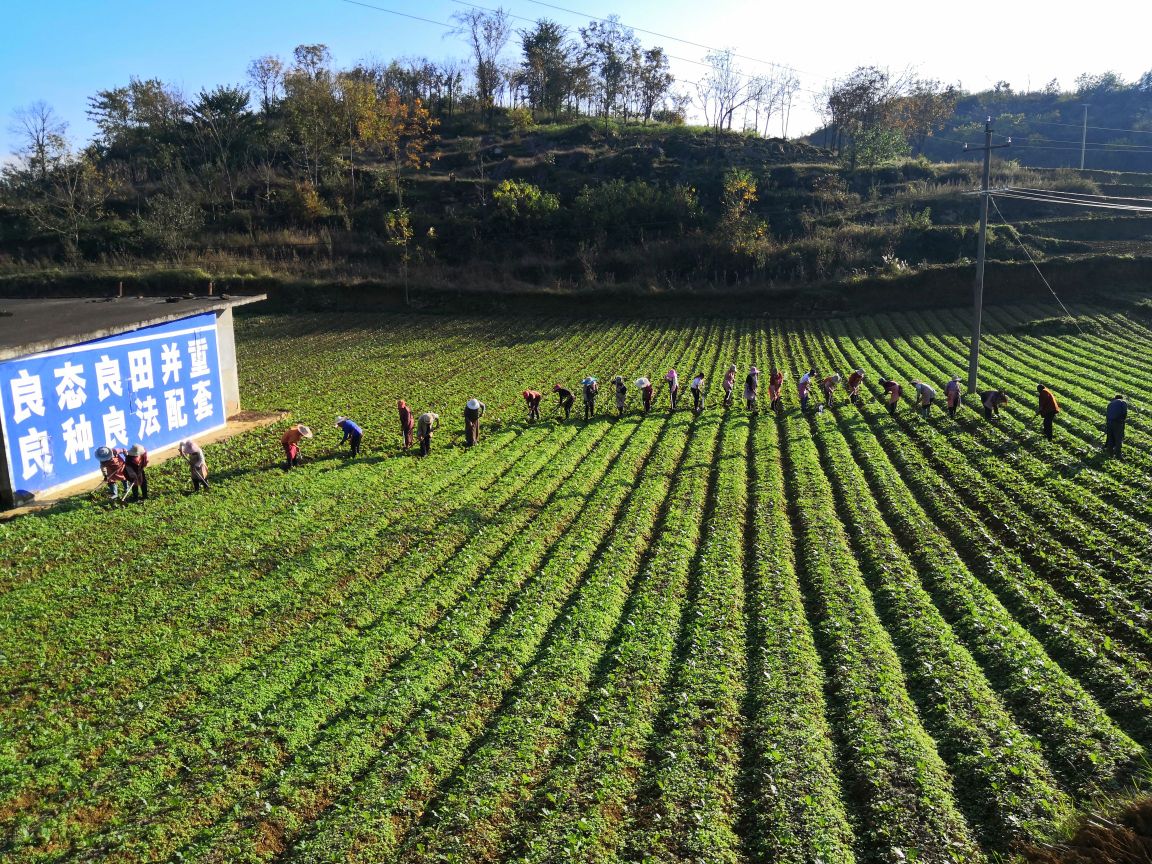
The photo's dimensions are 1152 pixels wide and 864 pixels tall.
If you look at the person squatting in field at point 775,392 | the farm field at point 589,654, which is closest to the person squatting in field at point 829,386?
the person squatting in field at point 775,392

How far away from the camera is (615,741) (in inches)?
381

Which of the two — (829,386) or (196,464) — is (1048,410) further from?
(196,464)

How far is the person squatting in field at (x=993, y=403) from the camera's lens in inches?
976

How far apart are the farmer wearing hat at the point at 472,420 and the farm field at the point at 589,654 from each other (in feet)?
3.45

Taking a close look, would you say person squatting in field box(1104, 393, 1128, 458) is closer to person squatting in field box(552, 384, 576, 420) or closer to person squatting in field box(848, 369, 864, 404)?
person squatting in field box(848, 369, 864, 404)

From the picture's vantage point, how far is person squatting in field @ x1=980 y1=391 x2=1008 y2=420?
2478 cm

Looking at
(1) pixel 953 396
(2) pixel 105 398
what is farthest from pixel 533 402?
(1) pixel 953 396

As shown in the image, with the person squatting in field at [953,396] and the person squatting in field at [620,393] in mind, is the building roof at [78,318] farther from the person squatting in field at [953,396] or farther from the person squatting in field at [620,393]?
the person squatting in field at [953,396]

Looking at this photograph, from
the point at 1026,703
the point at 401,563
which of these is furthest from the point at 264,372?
the point at 1026,703

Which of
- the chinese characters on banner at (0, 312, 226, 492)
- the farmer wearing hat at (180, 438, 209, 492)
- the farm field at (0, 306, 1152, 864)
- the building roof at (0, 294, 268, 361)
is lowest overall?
the farm field at (0, 306, 1152, 864)

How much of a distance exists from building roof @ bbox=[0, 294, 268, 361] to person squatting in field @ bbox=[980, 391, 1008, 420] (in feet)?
89.6

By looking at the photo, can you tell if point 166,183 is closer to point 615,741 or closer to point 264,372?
point 264,372

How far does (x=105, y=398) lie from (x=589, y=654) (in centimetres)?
1814

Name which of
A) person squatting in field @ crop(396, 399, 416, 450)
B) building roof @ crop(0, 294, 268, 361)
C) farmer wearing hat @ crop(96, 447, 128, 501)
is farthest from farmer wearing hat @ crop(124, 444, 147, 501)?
person squatting in field @ crop(396, 399, 416, 450)
